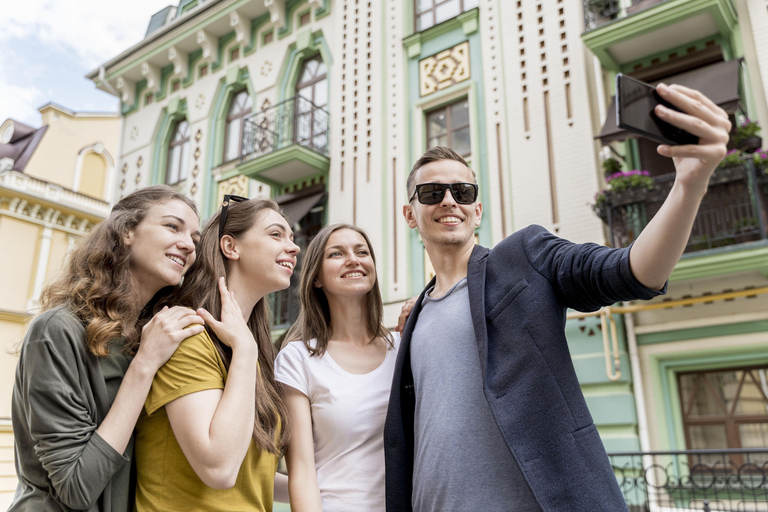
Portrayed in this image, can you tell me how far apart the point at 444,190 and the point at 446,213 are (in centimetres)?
10

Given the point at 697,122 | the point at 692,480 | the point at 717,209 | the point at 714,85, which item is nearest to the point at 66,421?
the point at 697,122

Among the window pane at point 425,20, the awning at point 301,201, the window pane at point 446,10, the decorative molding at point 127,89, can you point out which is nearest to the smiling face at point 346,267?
the awning at point 301,201

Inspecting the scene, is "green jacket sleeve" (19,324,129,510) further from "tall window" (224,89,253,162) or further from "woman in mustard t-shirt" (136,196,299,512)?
"tall window" (224,89,253,162)

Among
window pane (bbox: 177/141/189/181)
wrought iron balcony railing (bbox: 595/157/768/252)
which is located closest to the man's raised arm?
wrought iron balcony railing (bbox: 595/157/768/252)

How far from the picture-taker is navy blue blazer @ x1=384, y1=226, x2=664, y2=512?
5.89 feet

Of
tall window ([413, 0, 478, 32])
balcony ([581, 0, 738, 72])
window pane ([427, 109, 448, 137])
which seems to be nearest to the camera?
balcony ([581, 0, 738, 72])

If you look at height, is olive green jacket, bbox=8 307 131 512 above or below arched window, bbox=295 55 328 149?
below

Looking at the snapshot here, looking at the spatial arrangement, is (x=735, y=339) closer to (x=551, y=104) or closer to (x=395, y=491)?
(x=551, y=104)

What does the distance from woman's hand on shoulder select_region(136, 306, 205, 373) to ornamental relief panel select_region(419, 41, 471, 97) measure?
913 cm

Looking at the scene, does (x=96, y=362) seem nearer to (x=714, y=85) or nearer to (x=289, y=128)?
(x=714, y=85)

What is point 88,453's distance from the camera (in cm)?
187

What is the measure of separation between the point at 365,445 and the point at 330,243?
1054 mm

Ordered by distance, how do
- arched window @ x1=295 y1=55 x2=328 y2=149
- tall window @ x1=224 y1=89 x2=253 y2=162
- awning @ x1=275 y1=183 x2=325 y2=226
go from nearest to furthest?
awning @ x1=275 y1=183 x2=325 y2=226 < arched window @ x1=295 y1=55 x2=328 y2=149 < tall window @ x1=224 y1=89 x2=253 y2=162

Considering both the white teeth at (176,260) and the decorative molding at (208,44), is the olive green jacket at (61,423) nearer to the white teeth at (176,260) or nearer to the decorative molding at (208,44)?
the white teeth at (176,260)
